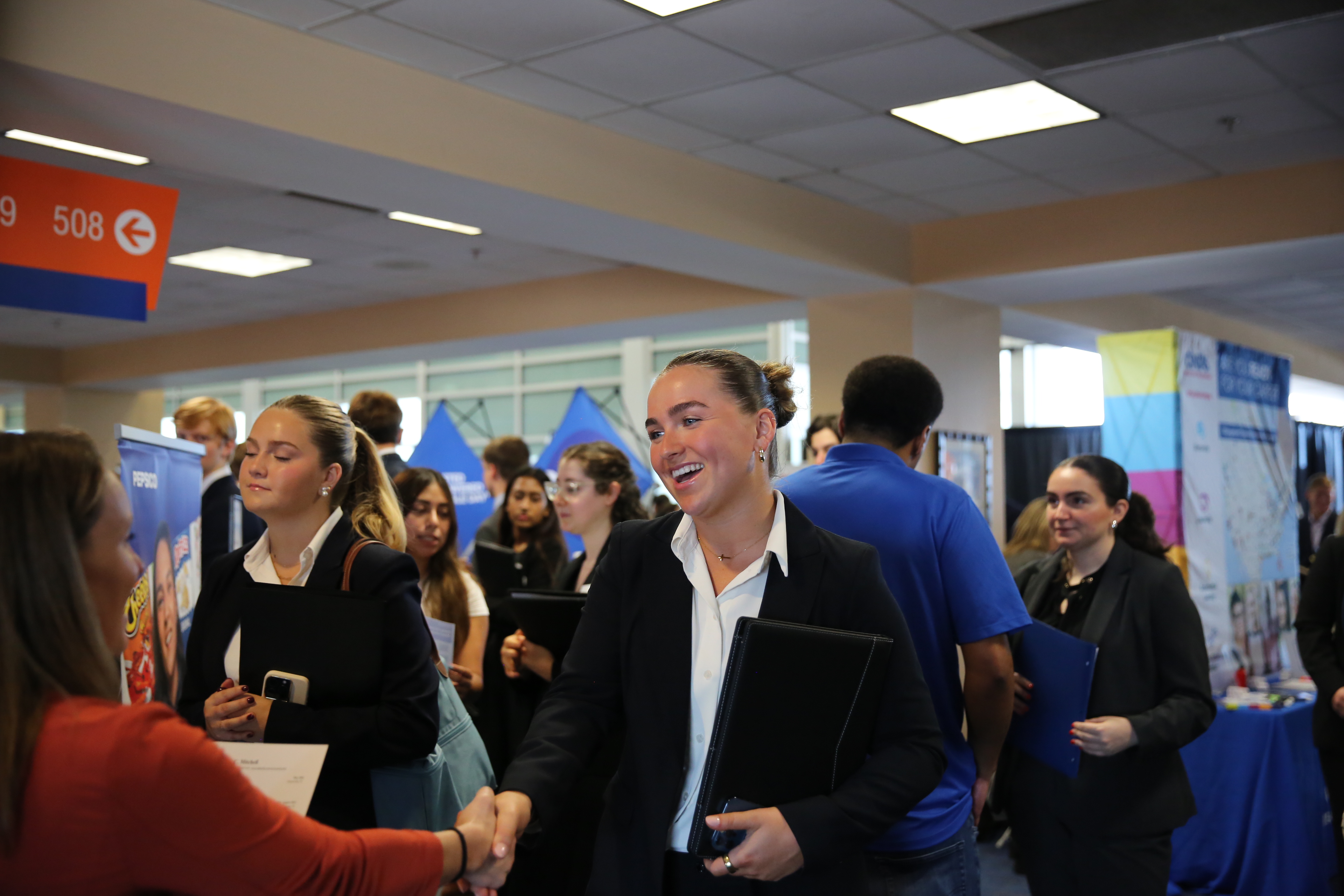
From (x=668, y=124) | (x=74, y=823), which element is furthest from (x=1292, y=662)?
(x=74, y=823)

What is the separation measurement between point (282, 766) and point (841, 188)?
536 cm

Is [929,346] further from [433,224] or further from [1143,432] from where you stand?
[433,224]

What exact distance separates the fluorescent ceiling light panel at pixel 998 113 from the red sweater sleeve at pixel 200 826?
4421 mm

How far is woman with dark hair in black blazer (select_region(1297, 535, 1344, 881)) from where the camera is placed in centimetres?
377

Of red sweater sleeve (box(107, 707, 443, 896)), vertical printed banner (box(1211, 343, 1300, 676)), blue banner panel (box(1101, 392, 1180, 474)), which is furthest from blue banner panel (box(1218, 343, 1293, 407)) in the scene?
red sweater sleeve (box(107, 707, 443, 896))

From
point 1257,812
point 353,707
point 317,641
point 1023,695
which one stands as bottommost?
point 1257,812

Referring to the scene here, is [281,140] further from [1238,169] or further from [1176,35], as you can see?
[1238,169]

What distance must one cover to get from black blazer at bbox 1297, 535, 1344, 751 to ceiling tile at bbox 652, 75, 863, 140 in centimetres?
268

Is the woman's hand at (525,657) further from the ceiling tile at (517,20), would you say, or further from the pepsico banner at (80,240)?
the ceiling tile at (517,20)

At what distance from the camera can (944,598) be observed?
7.29ft

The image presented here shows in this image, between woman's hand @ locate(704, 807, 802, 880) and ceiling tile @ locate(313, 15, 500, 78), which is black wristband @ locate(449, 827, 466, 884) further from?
ceiling tile @ locate(313, 15, 500, 78)

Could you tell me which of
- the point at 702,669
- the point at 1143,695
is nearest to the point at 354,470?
the point at 702,669

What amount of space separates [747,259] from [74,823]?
5.65 m

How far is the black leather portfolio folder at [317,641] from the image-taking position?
6.44 ft
